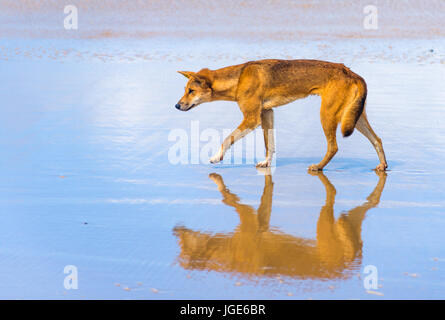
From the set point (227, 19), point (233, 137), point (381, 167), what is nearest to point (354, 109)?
point (381, 167)

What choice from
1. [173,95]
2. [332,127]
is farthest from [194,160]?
[173,95]

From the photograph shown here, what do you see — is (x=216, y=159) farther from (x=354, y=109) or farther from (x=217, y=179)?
(x=354, y=109)

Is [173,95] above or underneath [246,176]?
above

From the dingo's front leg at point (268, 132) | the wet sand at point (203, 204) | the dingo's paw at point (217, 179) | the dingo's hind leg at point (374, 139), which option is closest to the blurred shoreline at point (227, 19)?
the wet sand at point (203, 204)

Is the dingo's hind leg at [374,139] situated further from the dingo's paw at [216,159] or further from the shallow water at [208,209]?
the dingo's paw at [216,159]

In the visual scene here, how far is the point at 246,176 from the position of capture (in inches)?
324

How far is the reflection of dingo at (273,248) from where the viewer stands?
518 cm

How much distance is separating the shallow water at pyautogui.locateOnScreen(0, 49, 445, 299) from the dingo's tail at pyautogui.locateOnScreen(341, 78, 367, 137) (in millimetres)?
492

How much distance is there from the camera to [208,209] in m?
6.81

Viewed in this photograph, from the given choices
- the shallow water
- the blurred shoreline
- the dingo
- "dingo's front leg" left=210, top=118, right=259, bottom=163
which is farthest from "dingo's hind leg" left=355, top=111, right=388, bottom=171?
the blurred shoreline

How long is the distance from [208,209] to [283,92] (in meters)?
2.54

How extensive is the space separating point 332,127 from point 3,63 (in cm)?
1100
